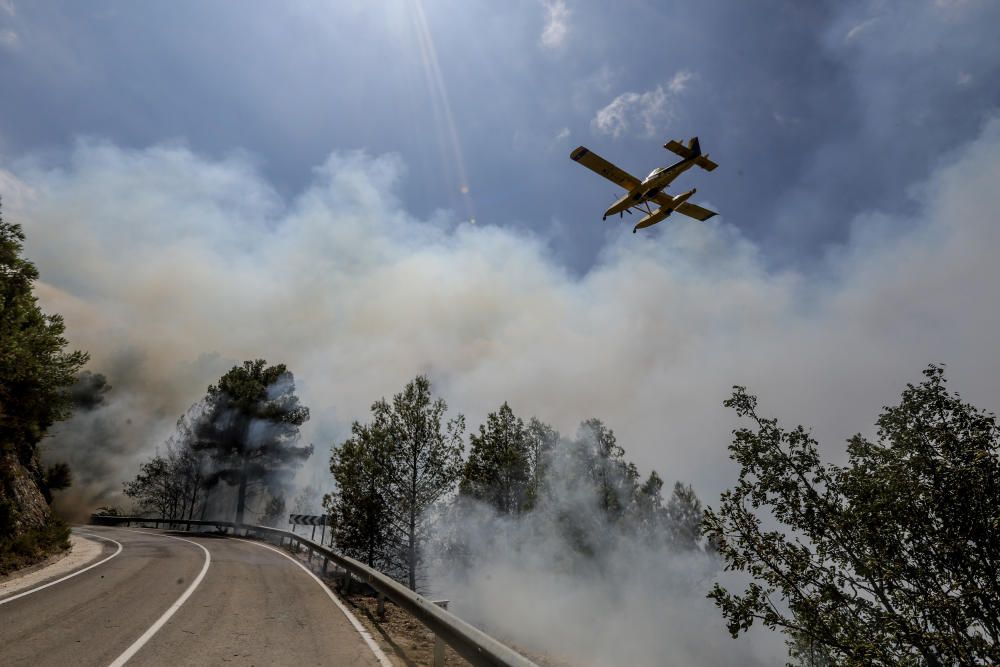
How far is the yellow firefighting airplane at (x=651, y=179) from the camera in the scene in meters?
12.5

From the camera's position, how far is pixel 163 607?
7582 mm

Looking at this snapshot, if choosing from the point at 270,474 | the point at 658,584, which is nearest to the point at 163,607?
the point at 270,474

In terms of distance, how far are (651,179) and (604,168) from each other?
174 centimetres

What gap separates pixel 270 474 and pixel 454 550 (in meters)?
19.0

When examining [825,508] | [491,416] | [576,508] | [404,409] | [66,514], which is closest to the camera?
[825,508]

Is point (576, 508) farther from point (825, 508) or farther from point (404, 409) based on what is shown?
point (825, 508)

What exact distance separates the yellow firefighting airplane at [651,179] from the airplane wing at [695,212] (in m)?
0.16

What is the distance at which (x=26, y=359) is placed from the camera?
38.5 ft

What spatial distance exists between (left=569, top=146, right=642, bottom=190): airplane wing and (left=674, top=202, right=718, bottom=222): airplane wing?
10.5ft

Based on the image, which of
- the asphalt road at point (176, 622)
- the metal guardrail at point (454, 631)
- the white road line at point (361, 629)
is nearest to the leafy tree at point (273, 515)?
the asphalt road at point (176, 622)

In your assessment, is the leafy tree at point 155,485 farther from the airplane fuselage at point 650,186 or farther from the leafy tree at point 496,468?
the airplane fuselage at point 650,186

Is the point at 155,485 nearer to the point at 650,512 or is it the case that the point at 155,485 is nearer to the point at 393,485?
the point at 393,485

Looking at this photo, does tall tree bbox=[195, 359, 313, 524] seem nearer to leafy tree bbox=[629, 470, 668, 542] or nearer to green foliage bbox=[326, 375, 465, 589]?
green foliage bbox=[326, 375, 465, 589]

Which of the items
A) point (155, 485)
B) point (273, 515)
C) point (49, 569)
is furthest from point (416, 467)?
point (273, 515)
